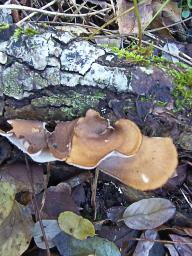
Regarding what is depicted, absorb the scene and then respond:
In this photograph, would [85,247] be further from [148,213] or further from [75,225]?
[148,213]

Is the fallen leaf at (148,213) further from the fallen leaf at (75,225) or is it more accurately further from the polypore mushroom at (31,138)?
the polypore mushroom at (31,138)

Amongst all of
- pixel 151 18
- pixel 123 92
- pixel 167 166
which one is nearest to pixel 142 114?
pixel 123 92

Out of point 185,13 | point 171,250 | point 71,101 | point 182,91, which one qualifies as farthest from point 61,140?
point 185,13

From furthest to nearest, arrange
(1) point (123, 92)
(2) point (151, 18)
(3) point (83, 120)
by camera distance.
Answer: (2) point (151, 18)
(1) point (123, 92)
(3) point (83, 120)

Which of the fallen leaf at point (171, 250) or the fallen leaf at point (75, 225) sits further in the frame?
the fallen leaf at point (171, 250)

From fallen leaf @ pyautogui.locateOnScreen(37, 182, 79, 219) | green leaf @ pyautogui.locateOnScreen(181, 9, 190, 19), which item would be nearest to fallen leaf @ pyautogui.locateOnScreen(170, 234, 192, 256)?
fallen leaf @ pyautogui.locateOnScreen(37, 182, 79, 219)

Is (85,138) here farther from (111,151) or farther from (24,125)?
(24,125)

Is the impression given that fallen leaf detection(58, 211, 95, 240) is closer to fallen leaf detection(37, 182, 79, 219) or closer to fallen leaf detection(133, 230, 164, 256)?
fallen leaf detection(37, 182, 79, 219)

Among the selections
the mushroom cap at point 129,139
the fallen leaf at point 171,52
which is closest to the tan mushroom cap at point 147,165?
the mushroom cap at point 129,139
